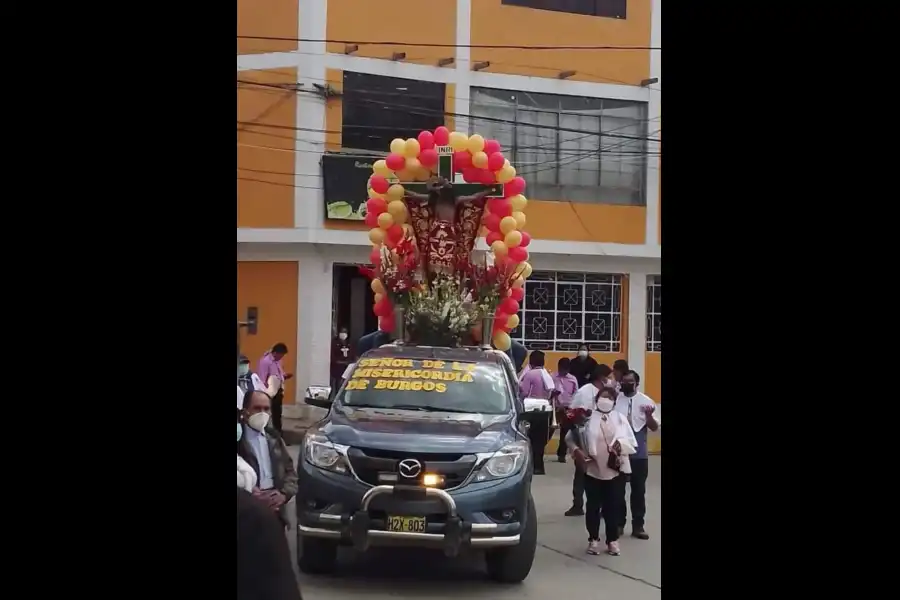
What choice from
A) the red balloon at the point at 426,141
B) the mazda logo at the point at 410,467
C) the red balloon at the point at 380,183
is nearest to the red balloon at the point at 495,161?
the red balloon at the point at 426,141

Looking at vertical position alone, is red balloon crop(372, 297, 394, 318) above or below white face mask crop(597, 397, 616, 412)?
above

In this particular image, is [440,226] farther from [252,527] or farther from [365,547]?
[252,527]

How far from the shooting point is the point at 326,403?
16.6 ft

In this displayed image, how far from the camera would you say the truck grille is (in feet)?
13.1

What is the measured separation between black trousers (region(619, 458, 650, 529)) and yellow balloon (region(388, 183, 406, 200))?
2.87 metres

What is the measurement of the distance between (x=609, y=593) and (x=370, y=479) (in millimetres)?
1211

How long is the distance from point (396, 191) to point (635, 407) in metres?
2.75

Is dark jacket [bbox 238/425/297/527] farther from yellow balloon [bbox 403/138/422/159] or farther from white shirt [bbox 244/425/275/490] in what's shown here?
yellow balloon [bbox 403/138/422/159]

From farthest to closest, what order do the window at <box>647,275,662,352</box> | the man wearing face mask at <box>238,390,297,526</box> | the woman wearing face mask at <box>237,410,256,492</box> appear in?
the window at <box>647,275,662,352</box>
the man wearing face mask at <box>238,390,297,526</box>
the woman wearing face mask at <box>237,410,256,492</box>

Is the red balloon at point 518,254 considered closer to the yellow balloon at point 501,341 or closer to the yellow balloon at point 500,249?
the yellow balloon at point 500,249

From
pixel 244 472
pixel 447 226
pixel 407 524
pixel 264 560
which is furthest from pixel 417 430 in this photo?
pixel 447 226

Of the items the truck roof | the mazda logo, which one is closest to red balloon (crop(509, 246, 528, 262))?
the truck roof

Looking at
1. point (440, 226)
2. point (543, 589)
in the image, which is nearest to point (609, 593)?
point (543, 589)

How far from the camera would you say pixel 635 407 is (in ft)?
17.1
